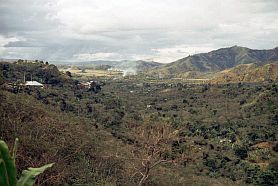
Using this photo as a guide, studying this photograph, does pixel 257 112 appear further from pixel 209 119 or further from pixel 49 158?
pixel 49 158

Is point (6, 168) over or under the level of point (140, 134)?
over

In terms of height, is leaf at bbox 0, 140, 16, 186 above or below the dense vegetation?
above

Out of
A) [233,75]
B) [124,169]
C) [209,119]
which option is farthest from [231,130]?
[233,75]

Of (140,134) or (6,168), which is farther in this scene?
(140,134)

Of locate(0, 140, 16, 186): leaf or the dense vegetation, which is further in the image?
the dense vegetation
